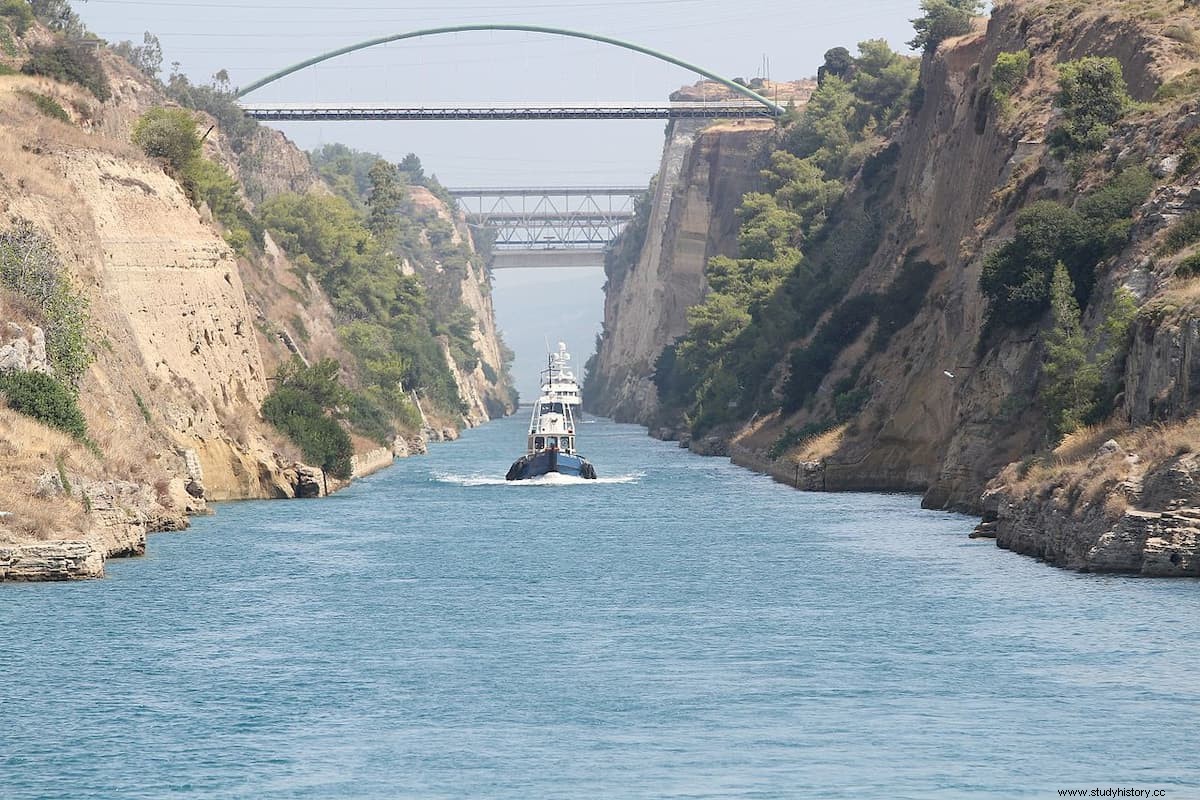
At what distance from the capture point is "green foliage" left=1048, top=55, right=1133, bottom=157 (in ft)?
196

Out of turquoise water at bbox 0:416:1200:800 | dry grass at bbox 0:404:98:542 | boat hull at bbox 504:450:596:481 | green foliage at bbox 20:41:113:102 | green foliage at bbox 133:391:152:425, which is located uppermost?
green foliage at bbox 20:41:113:102

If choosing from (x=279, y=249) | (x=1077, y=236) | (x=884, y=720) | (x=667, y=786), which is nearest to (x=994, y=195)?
(x=1077, y=236)

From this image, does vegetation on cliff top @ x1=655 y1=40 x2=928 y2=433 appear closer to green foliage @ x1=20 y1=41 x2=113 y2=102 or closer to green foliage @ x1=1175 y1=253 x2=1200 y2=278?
green foliage @ x1=20 y1=41 x2=113 y2=102

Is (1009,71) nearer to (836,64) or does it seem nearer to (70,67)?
(70,67)

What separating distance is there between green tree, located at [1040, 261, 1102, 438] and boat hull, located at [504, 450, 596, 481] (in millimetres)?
31127

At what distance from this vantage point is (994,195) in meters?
66.8

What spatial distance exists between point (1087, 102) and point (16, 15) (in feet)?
210

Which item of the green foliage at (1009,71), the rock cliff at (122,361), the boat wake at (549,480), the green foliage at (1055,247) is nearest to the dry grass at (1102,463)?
the green foliage at (1055,247)

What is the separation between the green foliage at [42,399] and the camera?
4541 centimetres

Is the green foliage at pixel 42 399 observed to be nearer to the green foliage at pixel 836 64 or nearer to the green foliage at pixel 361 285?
the green foliage at pixel 361 285

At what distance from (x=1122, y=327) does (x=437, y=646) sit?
69.9 feet

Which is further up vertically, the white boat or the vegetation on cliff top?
the vegetation on cliff top

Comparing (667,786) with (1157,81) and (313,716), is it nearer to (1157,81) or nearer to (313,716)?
(313,716)

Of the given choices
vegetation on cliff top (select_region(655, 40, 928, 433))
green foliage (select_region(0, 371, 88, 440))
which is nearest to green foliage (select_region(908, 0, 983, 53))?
vegetation on cliff top (select_region(655, 40, 928, 433))
